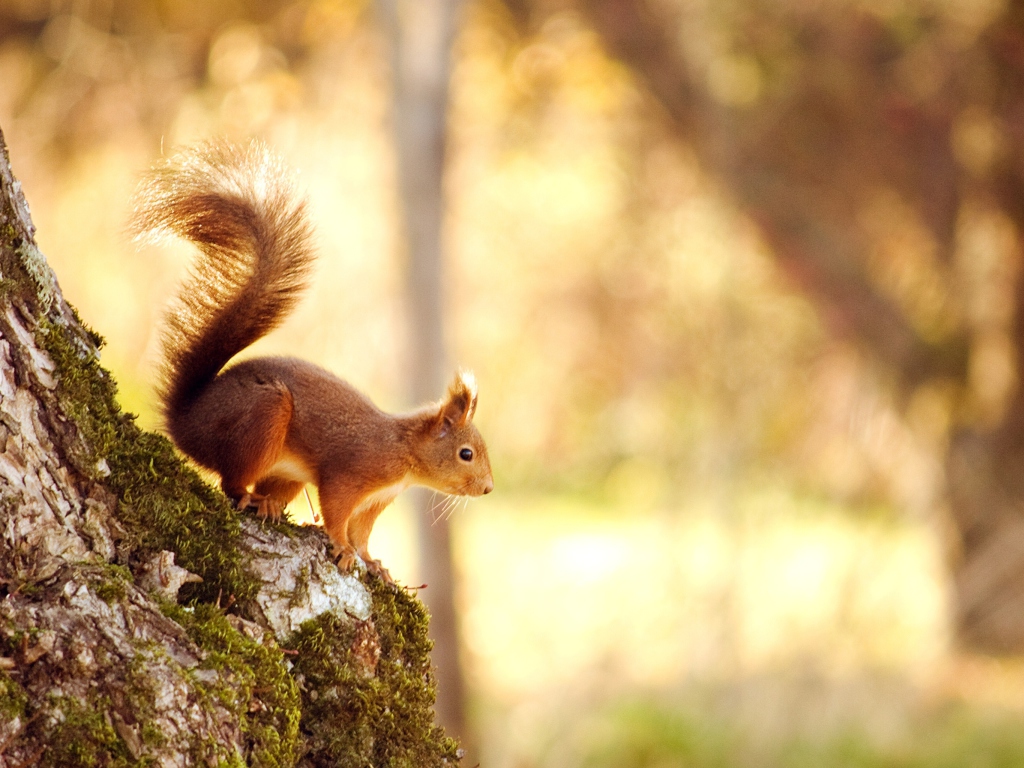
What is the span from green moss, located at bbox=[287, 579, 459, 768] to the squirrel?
0.12 meters

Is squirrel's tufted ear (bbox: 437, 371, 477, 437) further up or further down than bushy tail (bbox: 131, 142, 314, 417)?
further up

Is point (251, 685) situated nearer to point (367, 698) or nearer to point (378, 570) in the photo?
point (367, 698)

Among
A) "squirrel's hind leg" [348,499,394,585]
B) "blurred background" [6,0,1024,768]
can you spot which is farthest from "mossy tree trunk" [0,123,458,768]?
"blurred background" [6,0,1024,768]

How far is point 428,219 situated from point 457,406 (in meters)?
2.53

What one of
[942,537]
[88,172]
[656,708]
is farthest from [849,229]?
[88,172]

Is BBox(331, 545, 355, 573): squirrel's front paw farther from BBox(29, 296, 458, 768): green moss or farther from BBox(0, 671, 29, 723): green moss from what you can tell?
BBox(0, 671, 29, 723): green moss

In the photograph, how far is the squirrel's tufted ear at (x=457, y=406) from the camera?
1.89 meters

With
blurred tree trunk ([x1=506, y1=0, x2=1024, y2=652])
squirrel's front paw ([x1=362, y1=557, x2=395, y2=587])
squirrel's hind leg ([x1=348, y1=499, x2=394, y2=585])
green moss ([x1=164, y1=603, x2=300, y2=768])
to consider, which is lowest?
green moss ([x1=164, y1=603, x2=300, y2=768])

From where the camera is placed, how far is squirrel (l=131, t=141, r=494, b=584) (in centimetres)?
150

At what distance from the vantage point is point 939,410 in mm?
5875

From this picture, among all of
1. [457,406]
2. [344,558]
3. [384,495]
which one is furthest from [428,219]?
[344,558]

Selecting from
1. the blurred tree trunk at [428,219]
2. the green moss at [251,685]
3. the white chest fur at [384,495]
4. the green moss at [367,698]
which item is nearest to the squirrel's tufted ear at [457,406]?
the white chest fur at [384,495]

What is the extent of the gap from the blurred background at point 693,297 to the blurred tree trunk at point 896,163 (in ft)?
0.05

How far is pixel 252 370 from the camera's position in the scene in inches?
64.7
